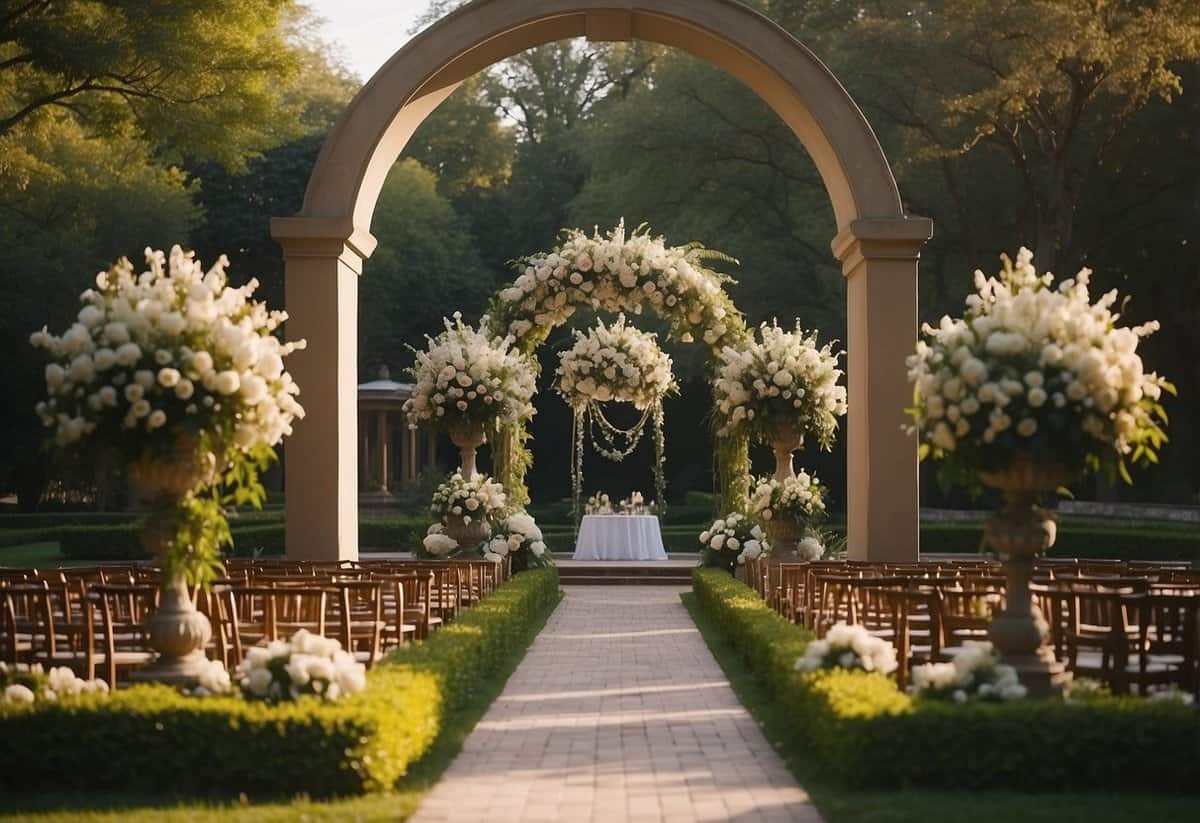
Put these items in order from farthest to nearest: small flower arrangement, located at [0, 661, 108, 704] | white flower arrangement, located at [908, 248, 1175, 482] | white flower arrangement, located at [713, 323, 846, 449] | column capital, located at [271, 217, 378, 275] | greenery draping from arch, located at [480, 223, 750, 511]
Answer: greenery draping from arch, located at [480, 223, 750, 511] < white flower arrangement, located at [713, 323, 846, 449] < column capital, located at [271, 217, 378, 275] < white flower arrangement, located at [908, 248, 1175, 482] < small flower arrangement, located at [0, 661, 108, 704]

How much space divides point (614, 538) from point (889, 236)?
1132cm

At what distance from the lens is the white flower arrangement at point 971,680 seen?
8.40 m

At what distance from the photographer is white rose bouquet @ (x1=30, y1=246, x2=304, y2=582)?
884cm

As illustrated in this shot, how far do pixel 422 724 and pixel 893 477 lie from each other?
32.6 ft

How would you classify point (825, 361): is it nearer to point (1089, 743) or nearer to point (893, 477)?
point (893, 477)

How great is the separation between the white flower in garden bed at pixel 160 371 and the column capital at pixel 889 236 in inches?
376

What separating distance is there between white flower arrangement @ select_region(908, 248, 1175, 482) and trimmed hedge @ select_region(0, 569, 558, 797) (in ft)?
10.7

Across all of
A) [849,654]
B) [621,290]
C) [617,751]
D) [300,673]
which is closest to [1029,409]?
[849,654]

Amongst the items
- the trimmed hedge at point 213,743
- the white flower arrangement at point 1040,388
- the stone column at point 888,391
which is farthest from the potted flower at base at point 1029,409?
the stone column at point 888,391

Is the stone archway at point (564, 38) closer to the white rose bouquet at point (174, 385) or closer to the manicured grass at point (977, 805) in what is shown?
the white rose bouquet at point (174, 385)

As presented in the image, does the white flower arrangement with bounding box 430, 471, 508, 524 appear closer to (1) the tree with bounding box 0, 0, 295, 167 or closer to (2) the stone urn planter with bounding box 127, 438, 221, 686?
(1) the tree with bounding box 0, 0, 295, 167

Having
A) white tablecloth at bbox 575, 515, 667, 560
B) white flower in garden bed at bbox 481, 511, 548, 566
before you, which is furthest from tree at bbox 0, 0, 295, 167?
white tablecloth at bbox 575, 515, 667, 560

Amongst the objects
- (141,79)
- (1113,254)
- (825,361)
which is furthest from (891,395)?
(1113,254)

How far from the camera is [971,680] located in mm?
8539
